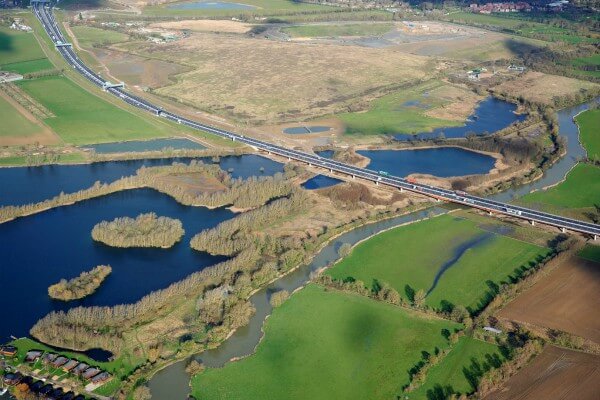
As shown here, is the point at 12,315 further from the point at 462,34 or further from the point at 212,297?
the point at 462,34

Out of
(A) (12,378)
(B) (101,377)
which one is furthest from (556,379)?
(A) (12,378)

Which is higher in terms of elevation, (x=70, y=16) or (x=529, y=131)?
(x=70, y=16)

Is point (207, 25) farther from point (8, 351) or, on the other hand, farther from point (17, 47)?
point (8, 351)

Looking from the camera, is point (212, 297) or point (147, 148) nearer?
point (212, 297)

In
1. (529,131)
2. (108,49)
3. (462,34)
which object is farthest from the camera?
(462,34)

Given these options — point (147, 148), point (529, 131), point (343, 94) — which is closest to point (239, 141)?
point (147, 148)
